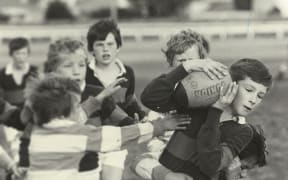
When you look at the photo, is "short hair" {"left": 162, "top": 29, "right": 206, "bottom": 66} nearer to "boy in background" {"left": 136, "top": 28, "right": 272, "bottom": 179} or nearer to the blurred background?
"boy in background" {"left": 136, "top": 28, "right": 272, "bottom": 179}

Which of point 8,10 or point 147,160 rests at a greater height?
point 147,160

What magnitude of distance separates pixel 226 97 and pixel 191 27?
32381mm

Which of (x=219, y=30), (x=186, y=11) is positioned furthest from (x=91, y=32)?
(x=186, y=11)

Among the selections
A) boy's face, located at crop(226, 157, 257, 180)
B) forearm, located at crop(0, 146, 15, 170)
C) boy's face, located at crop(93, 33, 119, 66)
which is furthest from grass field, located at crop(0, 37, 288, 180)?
boy's face, located at crop(226, 157, 257, 180)

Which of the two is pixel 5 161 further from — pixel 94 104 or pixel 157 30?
pixel 157 30

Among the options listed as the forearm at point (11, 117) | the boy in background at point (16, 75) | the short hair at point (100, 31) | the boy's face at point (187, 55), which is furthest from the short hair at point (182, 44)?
the boy in background at point (16, 75)

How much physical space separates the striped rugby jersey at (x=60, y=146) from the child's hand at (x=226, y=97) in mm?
750

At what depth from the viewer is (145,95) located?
4023 millimetres

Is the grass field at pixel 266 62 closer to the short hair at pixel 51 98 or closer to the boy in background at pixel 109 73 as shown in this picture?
the boy in background at pixel 109 73

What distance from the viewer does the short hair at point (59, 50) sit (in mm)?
5117

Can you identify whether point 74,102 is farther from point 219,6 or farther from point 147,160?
point 219,6

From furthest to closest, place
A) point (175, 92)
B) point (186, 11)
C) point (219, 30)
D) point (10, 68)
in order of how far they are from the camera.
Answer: point (186, 11)
point (219, 30)
point (10, 68)
point (175, 92)

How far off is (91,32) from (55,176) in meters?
1.94

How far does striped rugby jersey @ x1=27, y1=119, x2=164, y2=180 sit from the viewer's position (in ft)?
13.2
